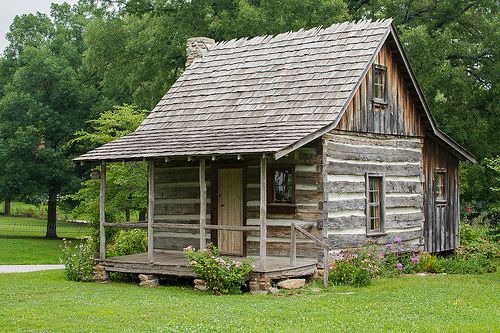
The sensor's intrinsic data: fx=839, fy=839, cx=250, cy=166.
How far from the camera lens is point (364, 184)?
2161 cm

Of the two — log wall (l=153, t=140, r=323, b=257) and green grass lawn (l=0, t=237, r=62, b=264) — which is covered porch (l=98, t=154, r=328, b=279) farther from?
green grass lawn (l=0, t=237, r=62, b=264)

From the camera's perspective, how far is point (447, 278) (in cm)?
1969

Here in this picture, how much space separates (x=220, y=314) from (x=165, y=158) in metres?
5.81

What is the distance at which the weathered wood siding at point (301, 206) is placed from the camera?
1980 centimetres

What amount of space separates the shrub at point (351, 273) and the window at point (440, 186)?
694 cm

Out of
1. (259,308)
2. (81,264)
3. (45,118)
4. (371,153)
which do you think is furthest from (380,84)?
(45,118)

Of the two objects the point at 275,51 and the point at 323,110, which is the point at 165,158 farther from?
the point at 275,51

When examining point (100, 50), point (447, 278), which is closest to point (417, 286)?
point (447, 278)

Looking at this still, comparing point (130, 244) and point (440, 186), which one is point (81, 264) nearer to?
point (130, 244)

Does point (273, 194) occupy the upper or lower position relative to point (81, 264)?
upper

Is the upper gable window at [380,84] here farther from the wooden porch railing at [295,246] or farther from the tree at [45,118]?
the tree at [45,118]

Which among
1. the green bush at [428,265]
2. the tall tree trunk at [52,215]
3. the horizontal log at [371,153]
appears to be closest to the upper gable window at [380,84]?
the horizontal log at [371,153]

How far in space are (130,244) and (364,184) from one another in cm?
724

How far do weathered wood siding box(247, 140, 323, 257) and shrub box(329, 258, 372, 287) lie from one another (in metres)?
0.67
